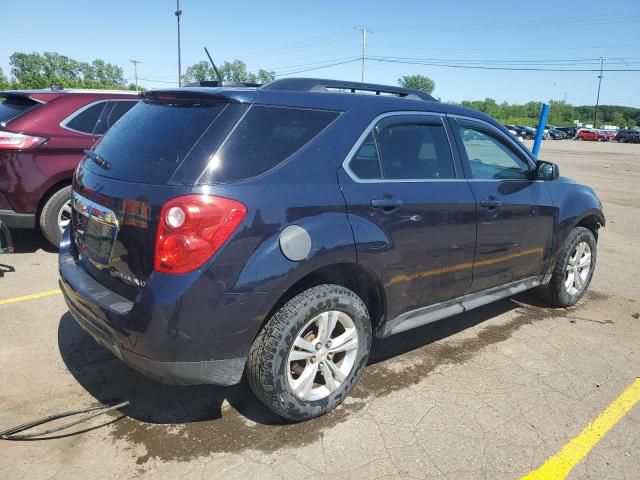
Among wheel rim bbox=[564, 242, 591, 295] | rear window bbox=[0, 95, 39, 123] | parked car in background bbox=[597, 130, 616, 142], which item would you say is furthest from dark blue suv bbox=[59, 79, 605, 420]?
parked car in background bbox=[597, 130, 616, 142]

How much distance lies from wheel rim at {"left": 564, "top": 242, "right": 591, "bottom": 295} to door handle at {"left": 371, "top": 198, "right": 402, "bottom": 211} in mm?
2497

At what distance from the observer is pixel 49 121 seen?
555 cm

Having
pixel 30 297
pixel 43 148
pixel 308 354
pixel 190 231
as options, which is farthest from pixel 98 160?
pixel 43 148

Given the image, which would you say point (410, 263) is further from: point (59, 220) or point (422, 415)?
point (59, 220)

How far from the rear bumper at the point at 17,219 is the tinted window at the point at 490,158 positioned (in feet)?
14.7

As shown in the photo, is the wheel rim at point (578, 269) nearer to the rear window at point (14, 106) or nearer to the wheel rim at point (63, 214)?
the wheel rim at point (63, 214)

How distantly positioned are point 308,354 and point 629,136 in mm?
66505

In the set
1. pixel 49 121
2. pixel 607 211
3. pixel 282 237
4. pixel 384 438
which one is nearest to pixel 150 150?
pixel 282 237

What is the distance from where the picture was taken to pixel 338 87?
3.24 metres

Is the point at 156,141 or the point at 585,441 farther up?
the point at 156,141

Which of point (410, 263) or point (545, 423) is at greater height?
point (410, 263)

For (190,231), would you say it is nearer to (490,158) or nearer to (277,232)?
(277,232)

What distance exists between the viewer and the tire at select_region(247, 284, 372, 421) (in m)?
2.63

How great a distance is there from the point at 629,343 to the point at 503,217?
155cm
